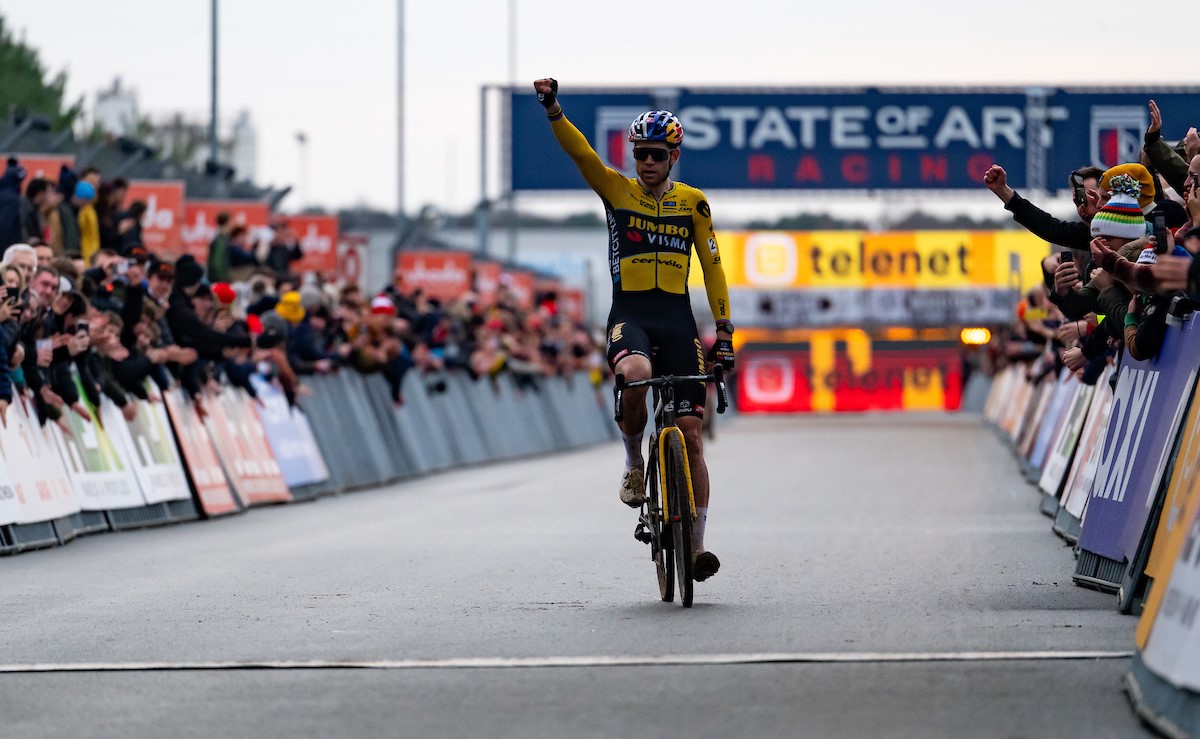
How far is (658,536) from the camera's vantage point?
408 inches

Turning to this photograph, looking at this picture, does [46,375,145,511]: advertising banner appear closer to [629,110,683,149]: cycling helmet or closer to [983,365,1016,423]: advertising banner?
[629,110,683,149]: cycling helmet

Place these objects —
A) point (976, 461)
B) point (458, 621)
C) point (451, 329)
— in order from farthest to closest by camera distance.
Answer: point (451, 329) → point (976, 461) → point (458, 621)

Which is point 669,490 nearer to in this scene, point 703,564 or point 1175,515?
point 703,564

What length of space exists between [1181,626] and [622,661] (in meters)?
2.23

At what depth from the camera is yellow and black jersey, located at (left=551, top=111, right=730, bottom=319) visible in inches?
416

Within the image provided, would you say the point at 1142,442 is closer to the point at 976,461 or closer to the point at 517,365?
the point at 976,461

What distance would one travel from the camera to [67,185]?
20.9 m

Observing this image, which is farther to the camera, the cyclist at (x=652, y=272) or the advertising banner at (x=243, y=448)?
the advertising banner at (x=243, y=448)

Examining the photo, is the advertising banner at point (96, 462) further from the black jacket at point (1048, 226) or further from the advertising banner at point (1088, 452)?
the black jacket at point (1048, 226)

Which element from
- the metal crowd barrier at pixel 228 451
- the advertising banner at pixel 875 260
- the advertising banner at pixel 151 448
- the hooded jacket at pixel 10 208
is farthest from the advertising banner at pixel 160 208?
the advertising banner at pixel 875 260

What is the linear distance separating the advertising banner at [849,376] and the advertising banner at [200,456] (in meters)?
54.6

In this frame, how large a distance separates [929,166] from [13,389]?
2153 centimetres

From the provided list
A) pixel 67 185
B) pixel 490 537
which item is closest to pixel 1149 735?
pixel 490 537

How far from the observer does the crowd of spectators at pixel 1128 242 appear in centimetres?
904
